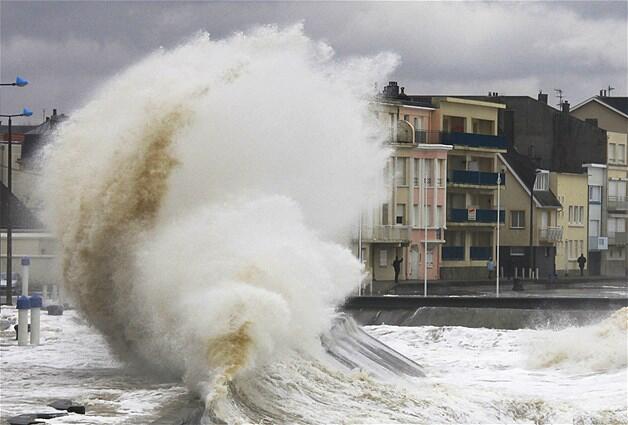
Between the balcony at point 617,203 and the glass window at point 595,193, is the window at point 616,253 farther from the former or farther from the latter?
the glass window at point 595,193

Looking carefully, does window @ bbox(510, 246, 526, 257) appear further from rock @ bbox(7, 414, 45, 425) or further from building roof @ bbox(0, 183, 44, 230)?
rock @ bbox(7, 414, 45, 425)

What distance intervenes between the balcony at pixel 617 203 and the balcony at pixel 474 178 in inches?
683

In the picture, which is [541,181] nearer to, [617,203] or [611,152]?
[611,152]

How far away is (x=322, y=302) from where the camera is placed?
837 inches

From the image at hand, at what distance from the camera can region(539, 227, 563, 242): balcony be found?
8638 cm

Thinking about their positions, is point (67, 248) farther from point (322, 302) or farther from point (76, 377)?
point (322, 302)

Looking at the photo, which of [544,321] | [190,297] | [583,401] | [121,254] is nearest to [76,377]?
[121,254]

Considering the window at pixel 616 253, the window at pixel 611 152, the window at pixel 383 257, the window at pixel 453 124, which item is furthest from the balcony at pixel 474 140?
the window at pixel 616 253

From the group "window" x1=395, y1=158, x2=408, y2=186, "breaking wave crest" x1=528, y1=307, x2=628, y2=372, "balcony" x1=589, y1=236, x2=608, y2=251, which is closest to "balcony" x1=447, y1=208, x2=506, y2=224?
"window" x1=395, y1=158, x2=408, y2=186

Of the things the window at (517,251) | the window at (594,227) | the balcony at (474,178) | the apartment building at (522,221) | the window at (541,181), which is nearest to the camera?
the balcony at (474,178)

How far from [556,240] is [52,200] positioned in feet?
216

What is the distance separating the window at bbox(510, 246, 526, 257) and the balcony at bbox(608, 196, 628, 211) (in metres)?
13.1

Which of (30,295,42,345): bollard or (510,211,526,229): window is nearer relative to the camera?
(30,295,42,345): bollard

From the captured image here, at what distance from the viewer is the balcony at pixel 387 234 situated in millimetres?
69206
